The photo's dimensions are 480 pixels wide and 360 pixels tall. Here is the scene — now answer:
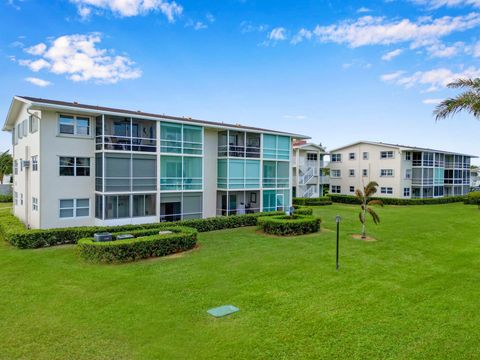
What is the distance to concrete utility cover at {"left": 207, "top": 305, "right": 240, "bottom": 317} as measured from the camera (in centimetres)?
898

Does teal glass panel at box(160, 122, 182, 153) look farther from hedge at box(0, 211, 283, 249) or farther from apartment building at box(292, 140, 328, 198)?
apartment building at box(292, 140, 328, 198)

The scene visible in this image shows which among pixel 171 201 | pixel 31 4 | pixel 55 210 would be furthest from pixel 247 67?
pixel 55 210

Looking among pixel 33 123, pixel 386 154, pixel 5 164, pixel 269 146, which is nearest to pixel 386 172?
pixel 386 154

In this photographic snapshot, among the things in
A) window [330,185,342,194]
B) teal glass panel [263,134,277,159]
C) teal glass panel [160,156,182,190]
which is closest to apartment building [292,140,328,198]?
window [330,185,342,194]

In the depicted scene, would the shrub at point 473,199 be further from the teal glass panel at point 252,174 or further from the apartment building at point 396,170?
the teal glass panel at point 252,174

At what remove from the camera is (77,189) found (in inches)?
758

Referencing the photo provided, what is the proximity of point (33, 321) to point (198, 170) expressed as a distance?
15641mm

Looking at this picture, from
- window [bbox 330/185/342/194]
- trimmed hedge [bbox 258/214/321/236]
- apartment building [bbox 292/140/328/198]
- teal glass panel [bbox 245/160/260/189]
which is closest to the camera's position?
trimmed hedge [bbox 258/214/321/236]

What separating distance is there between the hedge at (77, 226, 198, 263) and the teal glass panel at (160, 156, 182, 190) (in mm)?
5568

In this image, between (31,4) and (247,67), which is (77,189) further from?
(247,67)

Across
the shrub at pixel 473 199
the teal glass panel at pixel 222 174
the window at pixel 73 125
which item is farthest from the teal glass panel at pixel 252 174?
the shrub at pixel 473 199

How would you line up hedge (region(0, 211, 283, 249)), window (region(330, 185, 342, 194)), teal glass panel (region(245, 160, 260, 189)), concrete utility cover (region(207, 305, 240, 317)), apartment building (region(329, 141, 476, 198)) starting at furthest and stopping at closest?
window (region(330, 185, 342, 194)), apartment building (region(329, 141, 476, 198)), teal glass panel (region(245, 160, 260, 189)), hedge (region(0, 211, 283, 249)), concrete utility cover (region(207, 305, 240, 317))

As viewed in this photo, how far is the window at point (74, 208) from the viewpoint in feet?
61.9

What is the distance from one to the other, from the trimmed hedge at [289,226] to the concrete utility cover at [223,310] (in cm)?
1147
